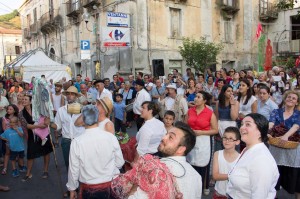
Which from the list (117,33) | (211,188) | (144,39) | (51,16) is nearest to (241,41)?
(144,39)

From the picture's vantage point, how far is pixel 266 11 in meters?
26.8

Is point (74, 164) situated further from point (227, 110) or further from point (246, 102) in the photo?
point (246, 102)

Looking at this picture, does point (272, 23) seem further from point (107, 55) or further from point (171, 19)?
point (107, 55)

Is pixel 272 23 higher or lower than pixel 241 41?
higher

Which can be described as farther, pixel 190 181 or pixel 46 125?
pixel 46 125

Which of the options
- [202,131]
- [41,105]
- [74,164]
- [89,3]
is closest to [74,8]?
[89,3]

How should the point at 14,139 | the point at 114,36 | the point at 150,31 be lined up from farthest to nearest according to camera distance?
the point at 150,31 → the point at 114,36 → the point at 14,139

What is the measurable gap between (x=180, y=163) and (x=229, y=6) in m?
23.1

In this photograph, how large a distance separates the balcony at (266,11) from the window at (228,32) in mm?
3445

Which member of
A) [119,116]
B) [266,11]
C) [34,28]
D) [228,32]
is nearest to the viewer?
[119,116]

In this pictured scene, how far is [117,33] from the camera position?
53.6ft

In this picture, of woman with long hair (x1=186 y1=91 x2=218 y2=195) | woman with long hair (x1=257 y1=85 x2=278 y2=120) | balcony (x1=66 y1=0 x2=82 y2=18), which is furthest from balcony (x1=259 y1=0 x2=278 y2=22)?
woman with long hair (x1=186 y1=91 x2=218 y2=195)

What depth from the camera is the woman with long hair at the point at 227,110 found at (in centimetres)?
545

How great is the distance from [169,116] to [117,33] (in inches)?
465
